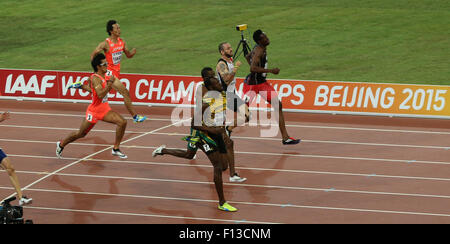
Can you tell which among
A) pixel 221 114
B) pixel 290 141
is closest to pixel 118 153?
pixel 290 141

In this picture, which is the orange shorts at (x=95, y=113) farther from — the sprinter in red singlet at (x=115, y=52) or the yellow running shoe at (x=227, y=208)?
the yellow running shoe at (x=227, y=208)

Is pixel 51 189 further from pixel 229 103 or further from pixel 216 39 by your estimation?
pixel 216 39

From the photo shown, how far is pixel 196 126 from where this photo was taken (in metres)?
14.0

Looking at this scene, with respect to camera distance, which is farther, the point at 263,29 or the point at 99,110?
the point at 263,29

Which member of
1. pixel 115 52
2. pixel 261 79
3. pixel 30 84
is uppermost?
pixel 115 52

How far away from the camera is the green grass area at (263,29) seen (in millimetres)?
28812

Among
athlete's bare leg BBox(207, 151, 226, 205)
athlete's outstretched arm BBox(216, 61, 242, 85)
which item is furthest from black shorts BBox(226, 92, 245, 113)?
athlete's bare leg BBox(207, 151, 226, 205)

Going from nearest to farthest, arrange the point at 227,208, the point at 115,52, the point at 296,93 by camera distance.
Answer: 1. the point at 227,208
2. the point at 115,52
3. the point at 296,93

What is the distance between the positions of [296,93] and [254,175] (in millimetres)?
6882

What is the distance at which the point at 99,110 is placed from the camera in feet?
56.9

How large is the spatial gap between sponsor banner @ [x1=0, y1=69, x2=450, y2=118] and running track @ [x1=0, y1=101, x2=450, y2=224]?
54cm

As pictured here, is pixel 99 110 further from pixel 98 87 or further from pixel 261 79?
pixel 261 79

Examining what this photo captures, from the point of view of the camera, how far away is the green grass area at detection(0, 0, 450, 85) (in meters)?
28.8

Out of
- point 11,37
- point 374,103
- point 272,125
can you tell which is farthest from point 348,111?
point 11,37
